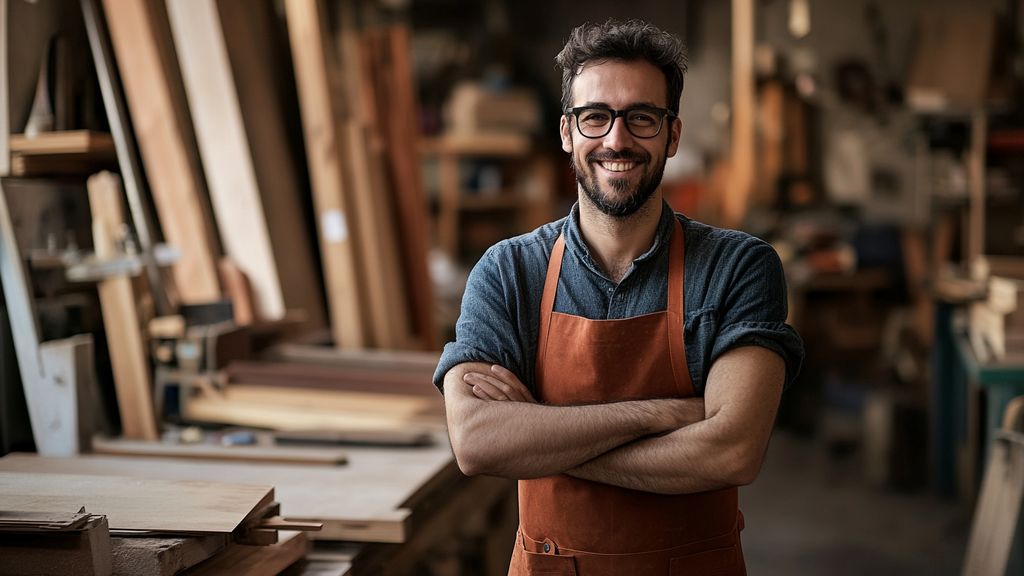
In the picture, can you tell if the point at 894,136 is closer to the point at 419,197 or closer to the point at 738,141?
the point at 738,141

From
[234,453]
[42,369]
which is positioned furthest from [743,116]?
[42,369]

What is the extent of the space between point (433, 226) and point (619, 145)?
835 centimetres

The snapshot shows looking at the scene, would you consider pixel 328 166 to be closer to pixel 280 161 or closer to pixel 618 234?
pixel 280 161

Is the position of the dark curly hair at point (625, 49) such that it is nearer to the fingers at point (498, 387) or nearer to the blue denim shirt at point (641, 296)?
the blue denim shirt at point (641, 296)

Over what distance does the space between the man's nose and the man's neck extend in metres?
0.15

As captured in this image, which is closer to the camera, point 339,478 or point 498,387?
point 498,387

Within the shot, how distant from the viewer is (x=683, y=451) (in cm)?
183

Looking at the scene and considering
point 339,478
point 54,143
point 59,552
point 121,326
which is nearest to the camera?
point 59,552

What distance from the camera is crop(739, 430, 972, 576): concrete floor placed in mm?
5039

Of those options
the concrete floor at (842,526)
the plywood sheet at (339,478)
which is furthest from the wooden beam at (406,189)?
the plywood sheet at (339,478)

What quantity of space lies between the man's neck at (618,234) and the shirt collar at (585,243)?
0.01 m

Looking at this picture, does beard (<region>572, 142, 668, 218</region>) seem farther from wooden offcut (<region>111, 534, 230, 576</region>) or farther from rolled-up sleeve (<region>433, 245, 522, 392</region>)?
wooden offcut (<region>111, 534, 230, 576</region>)

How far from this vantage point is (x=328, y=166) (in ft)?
15.5

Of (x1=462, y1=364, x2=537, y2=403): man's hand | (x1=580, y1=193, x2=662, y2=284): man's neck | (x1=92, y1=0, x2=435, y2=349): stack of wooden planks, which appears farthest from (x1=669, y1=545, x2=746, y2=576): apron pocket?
(x1=92, y1=0, x2=435, y2=349): stack of wooden planks
